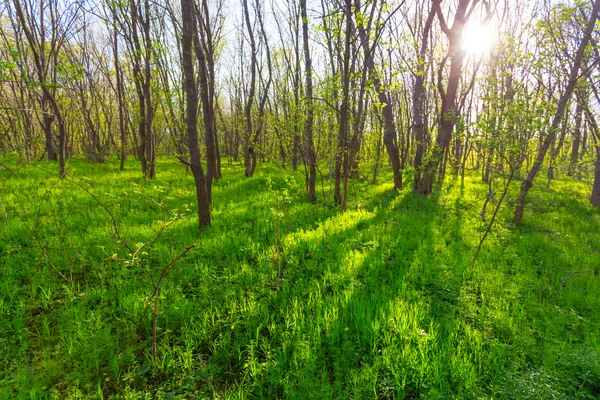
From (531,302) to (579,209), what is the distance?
25.9 ft

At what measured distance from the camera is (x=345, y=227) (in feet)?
18.1

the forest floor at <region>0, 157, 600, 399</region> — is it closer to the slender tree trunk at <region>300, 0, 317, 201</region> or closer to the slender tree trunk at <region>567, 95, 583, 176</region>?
the slender tree trunk at <region>300, 0, 317, 201</region>

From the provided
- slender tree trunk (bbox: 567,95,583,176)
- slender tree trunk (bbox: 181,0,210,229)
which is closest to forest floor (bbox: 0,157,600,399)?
slender tree trunk (bbox: 181,0,210,229)

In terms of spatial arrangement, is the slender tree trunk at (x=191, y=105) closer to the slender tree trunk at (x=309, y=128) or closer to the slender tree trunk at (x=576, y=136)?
the slender tree trunk at (x=309, y=128)

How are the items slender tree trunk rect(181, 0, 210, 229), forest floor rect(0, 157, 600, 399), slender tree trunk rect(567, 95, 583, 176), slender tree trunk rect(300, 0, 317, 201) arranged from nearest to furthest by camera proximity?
forest floor rect(0, 157, 600, 399), slender tree trunk rect(181, 0, 210, 229), slender tree trunk rect(300, 0, 317, 201), slender tree trunk rect(567, 95, 583, 176)

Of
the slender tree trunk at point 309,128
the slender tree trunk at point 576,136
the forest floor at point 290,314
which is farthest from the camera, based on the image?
the slender tree trunk at point 576,136

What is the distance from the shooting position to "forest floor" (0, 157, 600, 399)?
2.15 meters

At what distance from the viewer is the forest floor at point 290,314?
2152 mm

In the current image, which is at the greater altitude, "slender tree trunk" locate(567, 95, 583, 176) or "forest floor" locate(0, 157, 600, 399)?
"slender tree trunk" locate(567, 95, 583, 176)

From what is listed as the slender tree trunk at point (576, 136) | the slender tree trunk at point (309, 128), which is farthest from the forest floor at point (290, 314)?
the slender tree trunk at point (576, 136)

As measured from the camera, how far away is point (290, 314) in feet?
9.45

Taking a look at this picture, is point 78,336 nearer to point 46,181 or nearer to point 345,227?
point 345,227

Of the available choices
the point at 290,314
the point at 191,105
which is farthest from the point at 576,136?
the point at 191,105

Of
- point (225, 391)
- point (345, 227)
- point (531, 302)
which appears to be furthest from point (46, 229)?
point (531, 302)
